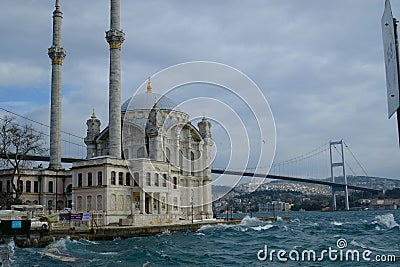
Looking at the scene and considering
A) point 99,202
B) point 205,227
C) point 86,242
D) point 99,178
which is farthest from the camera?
point 205,227

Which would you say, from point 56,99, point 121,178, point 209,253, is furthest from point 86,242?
point 56,99

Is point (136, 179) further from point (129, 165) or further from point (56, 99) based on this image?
point (56, 99)

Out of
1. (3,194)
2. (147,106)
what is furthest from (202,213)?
(3,194)

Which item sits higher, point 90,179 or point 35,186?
point 90,179

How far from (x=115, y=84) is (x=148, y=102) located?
39.6 ft

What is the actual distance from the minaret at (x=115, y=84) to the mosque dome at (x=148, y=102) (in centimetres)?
1090

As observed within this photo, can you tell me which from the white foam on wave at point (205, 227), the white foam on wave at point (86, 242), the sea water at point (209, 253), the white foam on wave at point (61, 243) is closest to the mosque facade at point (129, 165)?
the white foam on wave at point (205, 227)

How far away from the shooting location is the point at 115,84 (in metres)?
43.1

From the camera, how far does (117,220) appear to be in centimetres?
4125

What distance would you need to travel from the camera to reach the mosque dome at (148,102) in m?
54.6

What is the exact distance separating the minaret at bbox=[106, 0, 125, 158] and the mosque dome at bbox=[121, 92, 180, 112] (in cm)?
1090

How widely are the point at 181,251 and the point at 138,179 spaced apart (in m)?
17.0

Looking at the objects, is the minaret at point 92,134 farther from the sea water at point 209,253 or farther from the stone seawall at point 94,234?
the sea water at point 209,253

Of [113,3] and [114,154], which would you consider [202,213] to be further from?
[113,3]
